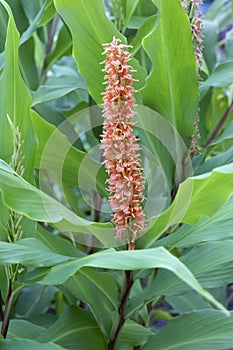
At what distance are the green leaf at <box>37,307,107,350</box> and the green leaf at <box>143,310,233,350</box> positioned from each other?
73mm

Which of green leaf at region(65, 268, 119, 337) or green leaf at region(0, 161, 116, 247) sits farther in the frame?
green leaf at region(65, 268, 119, 337)

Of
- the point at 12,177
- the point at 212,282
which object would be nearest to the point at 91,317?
the point at 212,282

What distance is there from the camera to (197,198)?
571 mm

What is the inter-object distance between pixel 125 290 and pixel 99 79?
28cm

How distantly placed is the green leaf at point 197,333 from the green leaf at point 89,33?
0.32m

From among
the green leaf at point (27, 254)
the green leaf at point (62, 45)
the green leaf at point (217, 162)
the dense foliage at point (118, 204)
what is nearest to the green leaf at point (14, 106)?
the dense foliage at point (118, 204)

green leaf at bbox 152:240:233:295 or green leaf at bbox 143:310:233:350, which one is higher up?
green leaf at bbox 152:240:233:295

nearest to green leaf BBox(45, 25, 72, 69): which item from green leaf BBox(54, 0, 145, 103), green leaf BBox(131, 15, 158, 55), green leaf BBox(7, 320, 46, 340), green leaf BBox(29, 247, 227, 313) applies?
green leaf BBox(131, 15, 158, 55)

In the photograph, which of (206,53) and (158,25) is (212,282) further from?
(206,53)

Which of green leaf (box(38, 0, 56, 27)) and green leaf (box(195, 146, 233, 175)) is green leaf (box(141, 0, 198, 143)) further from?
green leaf (box(38, 0, 56, 27))

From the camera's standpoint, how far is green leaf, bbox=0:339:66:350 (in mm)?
646

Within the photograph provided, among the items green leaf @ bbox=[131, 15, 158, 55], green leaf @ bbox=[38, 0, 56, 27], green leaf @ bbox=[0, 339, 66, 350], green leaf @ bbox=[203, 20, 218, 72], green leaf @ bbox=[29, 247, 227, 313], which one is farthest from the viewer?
green leaf @ bbox=[203, 20, 218, 72]

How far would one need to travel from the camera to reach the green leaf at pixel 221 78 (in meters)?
0.81

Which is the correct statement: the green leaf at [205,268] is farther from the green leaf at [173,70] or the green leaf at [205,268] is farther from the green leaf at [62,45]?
the green leaf at [62,45]
